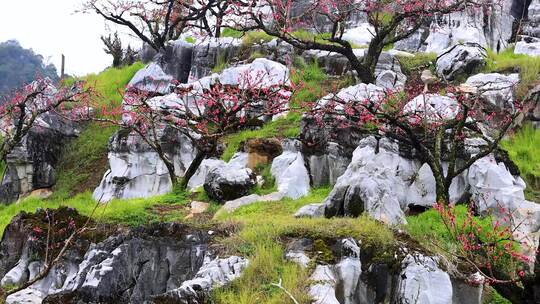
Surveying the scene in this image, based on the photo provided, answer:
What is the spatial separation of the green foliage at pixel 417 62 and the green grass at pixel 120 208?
9927 millimetres

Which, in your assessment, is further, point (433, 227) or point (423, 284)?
point (433, 227)

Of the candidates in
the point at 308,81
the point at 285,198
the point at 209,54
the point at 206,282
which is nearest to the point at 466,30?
the point at 308,81

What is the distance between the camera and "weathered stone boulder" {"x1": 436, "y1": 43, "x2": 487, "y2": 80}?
61.3 ft

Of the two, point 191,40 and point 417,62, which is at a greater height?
point 191,40

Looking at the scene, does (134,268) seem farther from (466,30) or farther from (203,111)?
(466,30)

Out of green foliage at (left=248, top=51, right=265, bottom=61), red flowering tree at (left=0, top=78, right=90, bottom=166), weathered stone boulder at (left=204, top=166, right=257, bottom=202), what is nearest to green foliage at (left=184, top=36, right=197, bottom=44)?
green foliage at (left=248, top=51, right=265, bottom=61)

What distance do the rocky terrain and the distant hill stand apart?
27297 millimetres

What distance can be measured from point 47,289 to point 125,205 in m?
3.82

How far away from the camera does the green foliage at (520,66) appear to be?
16.7 m

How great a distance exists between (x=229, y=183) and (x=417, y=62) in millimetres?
10106

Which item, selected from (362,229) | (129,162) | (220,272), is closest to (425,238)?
(362,229)

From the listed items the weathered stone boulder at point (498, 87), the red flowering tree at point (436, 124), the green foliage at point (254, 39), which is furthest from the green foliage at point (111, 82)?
the weathered stone boulder at point (498, 87)

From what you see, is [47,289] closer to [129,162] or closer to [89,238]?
[89,238]

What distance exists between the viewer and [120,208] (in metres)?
13.8
